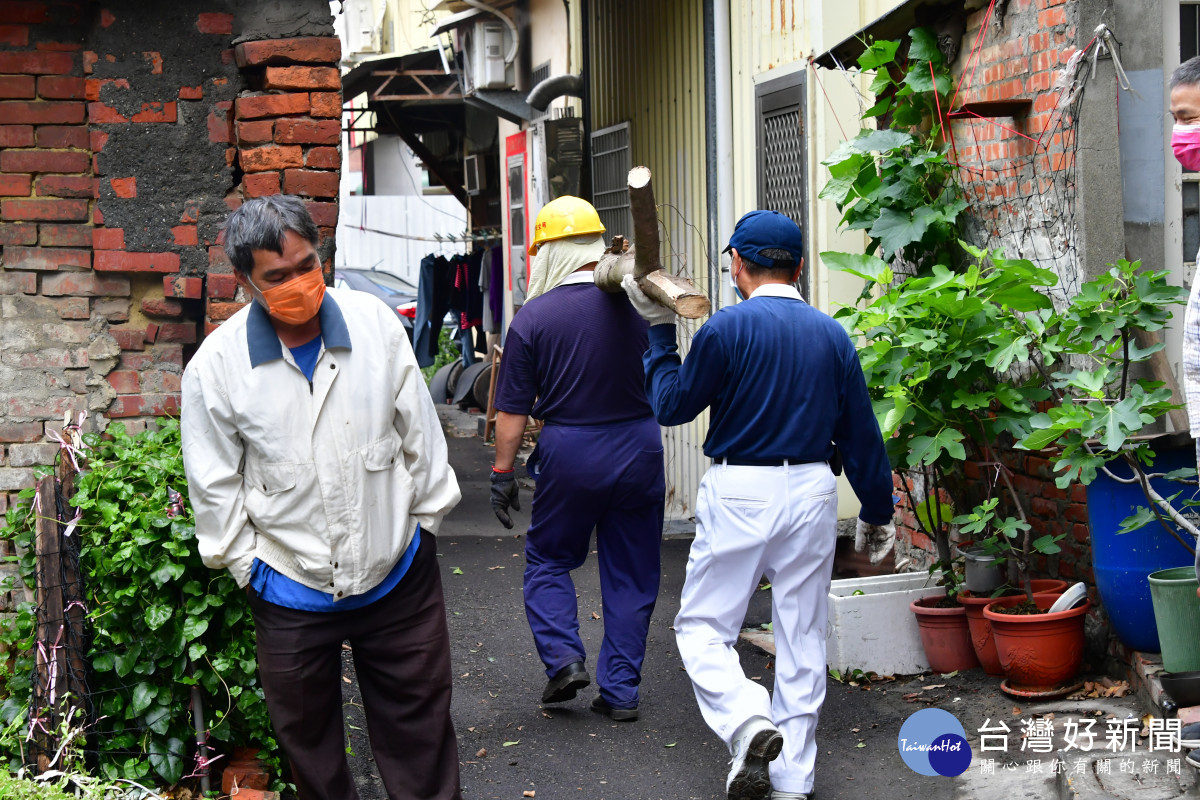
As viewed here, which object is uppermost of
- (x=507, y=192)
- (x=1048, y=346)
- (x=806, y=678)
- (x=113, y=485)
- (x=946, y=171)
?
(x=507, y=192)

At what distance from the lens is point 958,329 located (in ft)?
15.4

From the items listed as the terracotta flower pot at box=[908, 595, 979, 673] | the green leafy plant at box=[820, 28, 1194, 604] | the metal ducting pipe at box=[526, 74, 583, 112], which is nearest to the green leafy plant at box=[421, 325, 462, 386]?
the metal ducting pipe at box=[526, 74, 583, 112]

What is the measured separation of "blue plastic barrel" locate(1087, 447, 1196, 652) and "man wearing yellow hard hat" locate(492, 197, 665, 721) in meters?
1.72

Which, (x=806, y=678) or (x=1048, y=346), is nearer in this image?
(x=806, y=678)

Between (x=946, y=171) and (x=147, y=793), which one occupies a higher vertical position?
(x=946, y=171)

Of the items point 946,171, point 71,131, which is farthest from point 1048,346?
point 71,131

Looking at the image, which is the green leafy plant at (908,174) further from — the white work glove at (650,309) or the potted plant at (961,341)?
the white work glove at (650,309)

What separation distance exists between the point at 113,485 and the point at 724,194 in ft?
15.3

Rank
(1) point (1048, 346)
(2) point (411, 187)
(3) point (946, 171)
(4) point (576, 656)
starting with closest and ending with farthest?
(1) point (1048, 346)
(4) point (576, 656)
(3) point (946, 171)
(2) point (411, 187)

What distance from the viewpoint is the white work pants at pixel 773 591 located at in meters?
3.93

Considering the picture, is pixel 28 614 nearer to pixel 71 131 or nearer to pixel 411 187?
pixel 71 131

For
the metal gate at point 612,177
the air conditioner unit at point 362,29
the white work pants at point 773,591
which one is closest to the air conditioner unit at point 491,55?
the metal gate at point 612,177

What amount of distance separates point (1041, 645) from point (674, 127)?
5.27 metres

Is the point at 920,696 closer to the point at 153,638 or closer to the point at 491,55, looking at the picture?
the point at 153,638
